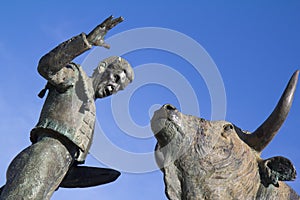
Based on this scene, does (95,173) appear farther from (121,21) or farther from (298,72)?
(298,72)

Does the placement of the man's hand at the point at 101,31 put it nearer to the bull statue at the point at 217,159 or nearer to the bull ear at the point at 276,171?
the bull statue at the point at 217,159

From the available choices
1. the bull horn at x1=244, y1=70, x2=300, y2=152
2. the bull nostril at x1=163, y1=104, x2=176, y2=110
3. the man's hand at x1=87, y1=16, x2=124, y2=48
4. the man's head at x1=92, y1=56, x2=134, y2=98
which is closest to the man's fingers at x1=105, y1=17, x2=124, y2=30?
the man's hand at x1=87, y1=16, x2=124, y2=48

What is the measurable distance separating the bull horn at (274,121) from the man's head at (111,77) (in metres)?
1.59

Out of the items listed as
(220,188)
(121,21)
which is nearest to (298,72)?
(220,188)

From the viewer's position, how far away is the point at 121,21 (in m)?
4.70

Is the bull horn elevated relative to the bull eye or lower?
lower

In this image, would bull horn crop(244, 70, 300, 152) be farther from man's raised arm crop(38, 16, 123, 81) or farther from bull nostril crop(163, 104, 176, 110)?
man's raised arm crop(38, 16, 123, 81)

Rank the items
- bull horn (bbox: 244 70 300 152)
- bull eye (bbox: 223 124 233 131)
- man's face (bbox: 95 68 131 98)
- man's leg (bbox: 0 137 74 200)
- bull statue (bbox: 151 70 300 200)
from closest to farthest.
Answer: bull statue (bbox: 151 70 300 200)
bull horn (bbox: 244 70 300 152)
bull eye (bbox: 223 124 233 131)
man's leg (bbox: 0 137 74 200)
man's face (bbox: 95 68 131 98)

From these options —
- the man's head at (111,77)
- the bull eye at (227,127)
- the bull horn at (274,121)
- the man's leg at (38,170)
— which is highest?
the man's head at (111,77)

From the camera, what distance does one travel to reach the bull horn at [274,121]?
4.15 meters

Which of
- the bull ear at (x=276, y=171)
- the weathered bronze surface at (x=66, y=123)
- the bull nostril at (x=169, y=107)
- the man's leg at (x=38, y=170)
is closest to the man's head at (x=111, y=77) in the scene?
the weathered bronze surface at (x=66, y=123)

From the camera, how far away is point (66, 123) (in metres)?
5.09

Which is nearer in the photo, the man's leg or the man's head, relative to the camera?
the man's leg

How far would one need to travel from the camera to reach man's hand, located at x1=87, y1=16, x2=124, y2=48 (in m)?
4.70
